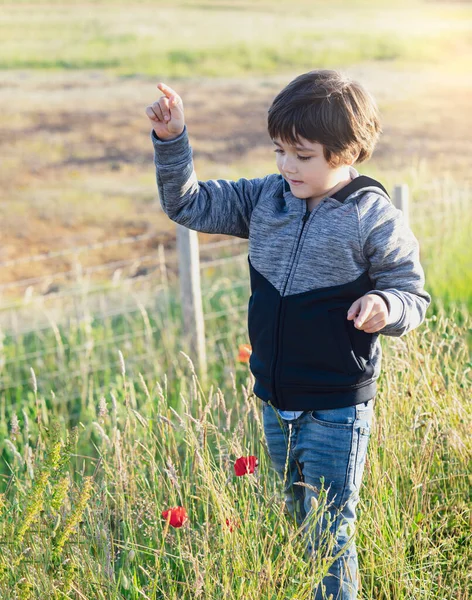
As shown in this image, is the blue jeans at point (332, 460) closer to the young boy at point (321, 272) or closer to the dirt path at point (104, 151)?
the young boy at point (321, 272)

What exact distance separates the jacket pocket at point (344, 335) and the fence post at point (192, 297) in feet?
7.32

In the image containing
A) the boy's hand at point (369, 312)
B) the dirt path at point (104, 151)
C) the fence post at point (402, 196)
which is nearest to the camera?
the boy's hand at point (369, 312)

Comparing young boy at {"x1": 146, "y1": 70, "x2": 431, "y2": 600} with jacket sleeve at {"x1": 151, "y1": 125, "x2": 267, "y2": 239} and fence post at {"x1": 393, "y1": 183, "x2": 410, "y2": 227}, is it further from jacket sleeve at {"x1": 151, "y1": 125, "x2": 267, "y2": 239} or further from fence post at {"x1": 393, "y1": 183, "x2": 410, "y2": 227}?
fence post at {"x1": 393, "y1": 183, "x2": 410, "y2": 227}

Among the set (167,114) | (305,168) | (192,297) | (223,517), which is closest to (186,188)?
(167,114)

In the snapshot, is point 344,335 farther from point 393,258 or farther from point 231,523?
point 231,523

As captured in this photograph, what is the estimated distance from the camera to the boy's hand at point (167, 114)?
1907 mm

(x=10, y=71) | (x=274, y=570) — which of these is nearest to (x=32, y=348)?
(x=274, y=570)

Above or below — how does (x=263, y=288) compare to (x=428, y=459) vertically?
above

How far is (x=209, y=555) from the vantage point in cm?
183

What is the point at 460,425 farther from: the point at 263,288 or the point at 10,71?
the point at 10,71

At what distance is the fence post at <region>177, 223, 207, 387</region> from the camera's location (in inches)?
163

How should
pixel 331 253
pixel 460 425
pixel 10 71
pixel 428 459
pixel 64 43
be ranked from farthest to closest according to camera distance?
pixel 64 43 < pixel 10 71 < pixel 460 425 < pixel 428 459 < pixel 331 253

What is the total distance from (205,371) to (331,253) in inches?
93.6

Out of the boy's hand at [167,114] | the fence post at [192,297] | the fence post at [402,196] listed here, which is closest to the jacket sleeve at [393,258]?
the boy's hand at [167,114]
